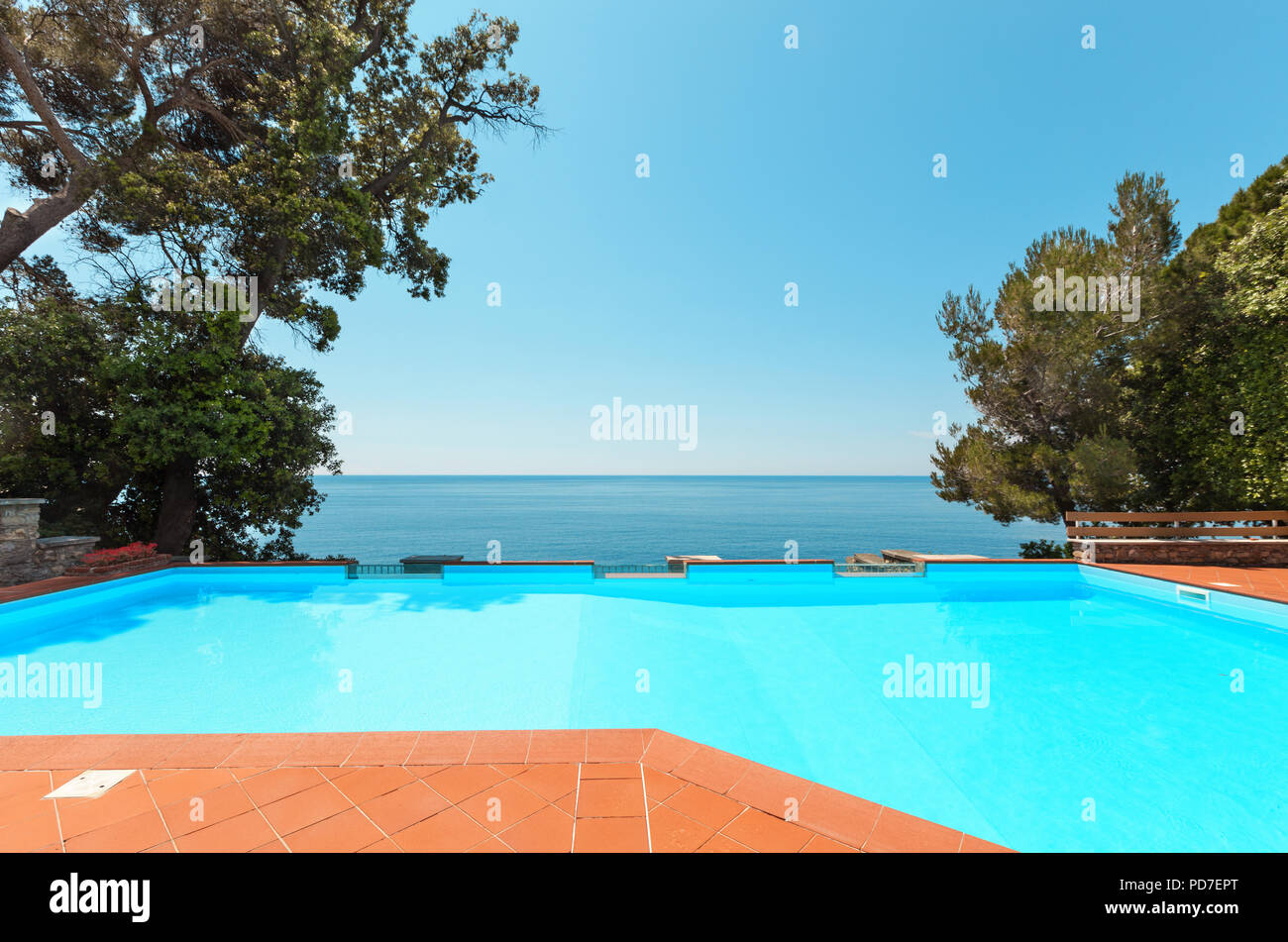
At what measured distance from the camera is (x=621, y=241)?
59.0 feet

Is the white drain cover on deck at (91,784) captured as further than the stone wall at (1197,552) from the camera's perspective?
No

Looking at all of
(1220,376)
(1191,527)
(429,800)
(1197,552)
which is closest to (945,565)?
(1197,552)

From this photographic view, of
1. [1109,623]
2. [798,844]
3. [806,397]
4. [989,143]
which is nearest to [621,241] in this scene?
[989,143]

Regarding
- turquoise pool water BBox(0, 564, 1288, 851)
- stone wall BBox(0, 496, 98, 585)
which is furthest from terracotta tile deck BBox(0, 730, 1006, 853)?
stone wall BBox(0, 496, 98, 585)

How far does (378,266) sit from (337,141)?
277 centimetres

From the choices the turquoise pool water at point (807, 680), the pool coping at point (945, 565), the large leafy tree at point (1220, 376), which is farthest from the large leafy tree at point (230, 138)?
the large leafy tree at point (1220, 376)

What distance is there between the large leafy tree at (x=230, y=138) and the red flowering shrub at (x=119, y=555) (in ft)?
5.85

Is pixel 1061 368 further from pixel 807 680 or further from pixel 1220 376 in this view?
pixel 807 680

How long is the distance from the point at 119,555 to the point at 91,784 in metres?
9.02

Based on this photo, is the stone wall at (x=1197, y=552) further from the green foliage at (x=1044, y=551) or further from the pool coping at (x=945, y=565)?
the green foliage at (x=1044, y=551)

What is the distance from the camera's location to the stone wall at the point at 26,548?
25.2 ft

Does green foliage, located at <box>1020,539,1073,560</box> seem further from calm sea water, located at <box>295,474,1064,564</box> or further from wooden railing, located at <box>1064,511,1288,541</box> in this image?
calm sea water, located at <box>295,474,1064,564</box>

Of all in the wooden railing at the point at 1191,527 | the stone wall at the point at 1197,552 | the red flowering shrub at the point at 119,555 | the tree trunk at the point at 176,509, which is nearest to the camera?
the red flowering shrub at the point at 119,555
